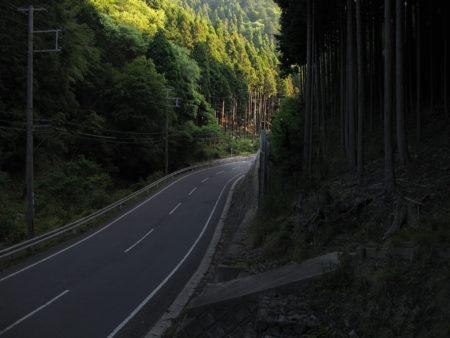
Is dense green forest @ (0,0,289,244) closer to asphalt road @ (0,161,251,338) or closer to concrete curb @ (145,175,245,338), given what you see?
asphalt road @ (0,161,251,338)

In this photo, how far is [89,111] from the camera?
36.5m

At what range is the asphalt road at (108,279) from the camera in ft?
26.7

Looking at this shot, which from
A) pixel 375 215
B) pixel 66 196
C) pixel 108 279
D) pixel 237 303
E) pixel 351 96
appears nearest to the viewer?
pixel 237 303

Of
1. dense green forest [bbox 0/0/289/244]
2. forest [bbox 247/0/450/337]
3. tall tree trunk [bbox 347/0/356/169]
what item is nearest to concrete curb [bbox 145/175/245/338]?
forest [bbox 247/0/450/337]

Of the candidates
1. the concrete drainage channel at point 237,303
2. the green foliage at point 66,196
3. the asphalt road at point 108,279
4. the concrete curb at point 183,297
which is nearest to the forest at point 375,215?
the concrete drainage channel at point 237,303

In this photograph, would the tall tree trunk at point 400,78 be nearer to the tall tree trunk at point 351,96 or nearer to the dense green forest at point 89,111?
the tall tree trunk at point 351,96

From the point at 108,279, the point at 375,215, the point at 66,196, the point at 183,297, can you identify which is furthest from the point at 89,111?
the point at 375,215

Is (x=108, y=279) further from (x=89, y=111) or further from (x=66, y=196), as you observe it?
(x=89, y=111)

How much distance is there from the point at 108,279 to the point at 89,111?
28675 millimetres

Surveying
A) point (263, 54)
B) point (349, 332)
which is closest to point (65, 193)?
point (349, 332)

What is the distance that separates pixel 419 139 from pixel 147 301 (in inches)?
464

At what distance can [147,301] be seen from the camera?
964 cm

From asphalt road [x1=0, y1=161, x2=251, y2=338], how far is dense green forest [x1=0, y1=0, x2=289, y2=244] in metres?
5.83

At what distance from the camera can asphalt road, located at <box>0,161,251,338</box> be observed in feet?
26.7
